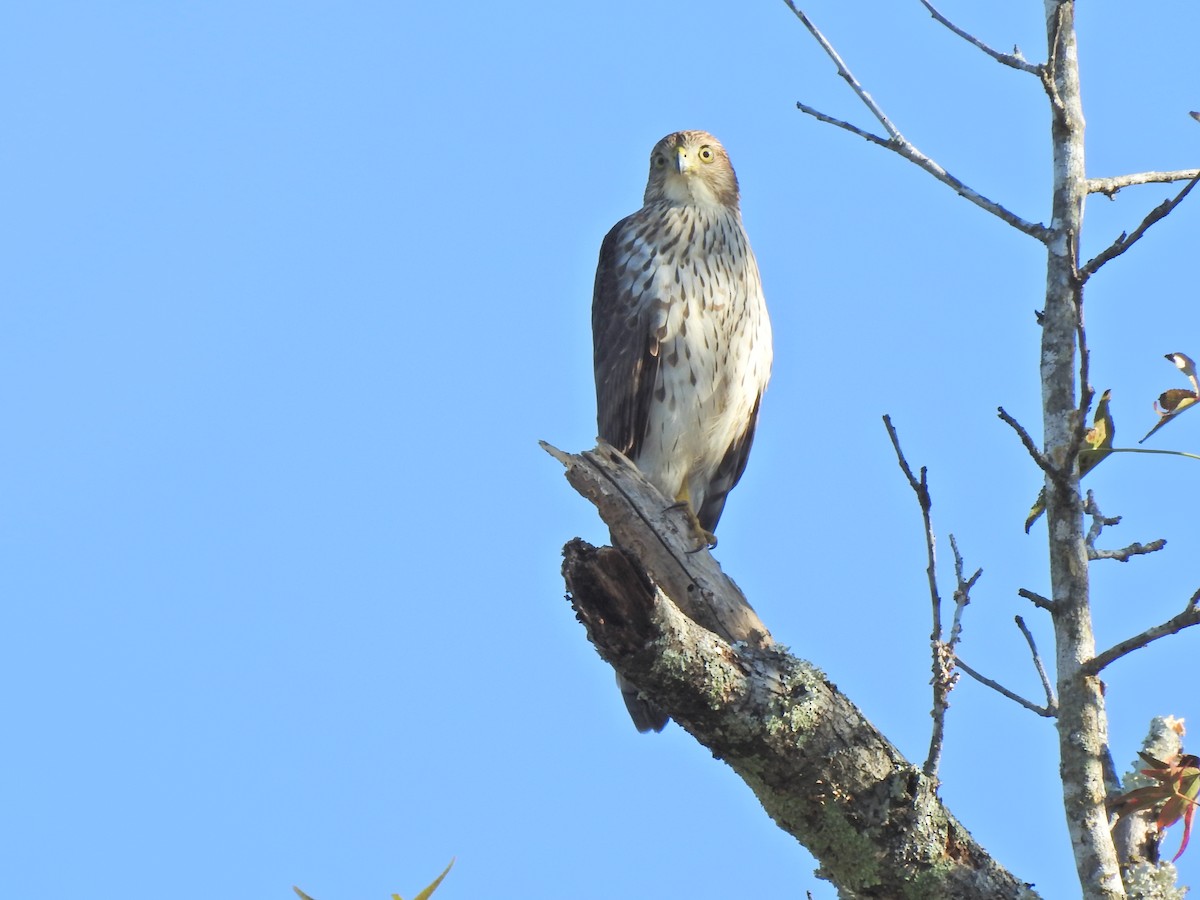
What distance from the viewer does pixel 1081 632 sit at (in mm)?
3002

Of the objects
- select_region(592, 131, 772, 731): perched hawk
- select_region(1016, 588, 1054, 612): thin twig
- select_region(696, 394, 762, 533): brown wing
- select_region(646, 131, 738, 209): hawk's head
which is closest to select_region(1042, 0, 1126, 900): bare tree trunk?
select_region(1016, 588, 1054, 612): thin twig

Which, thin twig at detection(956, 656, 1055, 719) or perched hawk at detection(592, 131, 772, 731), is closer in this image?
thin twig at detection(956, 656, 1055, 719)

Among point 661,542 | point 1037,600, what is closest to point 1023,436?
point 1037,600

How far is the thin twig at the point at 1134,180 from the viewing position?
3.20 metres

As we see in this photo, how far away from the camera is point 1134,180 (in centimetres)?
326

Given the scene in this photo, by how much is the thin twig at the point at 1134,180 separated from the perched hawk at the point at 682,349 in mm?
2343

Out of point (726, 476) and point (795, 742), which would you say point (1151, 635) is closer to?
point (795, 742)

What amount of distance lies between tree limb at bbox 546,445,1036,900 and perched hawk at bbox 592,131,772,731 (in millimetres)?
2211

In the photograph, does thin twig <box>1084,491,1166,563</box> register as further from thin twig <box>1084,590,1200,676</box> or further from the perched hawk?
the perched hawk

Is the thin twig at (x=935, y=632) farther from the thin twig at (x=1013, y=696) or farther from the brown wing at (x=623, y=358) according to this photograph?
the brown wing at (x=623, y=358)

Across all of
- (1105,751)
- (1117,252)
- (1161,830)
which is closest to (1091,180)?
(1117,252)

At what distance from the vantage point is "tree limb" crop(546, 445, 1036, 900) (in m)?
3.02

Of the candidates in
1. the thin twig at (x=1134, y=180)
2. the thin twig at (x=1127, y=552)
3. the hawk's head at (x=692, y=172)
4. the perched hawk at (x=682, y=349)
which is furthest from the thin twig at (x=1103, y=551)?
the hawk's head at (x=692, y=172)

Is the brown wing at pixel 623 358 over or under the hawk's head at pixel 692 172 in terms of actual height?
under
